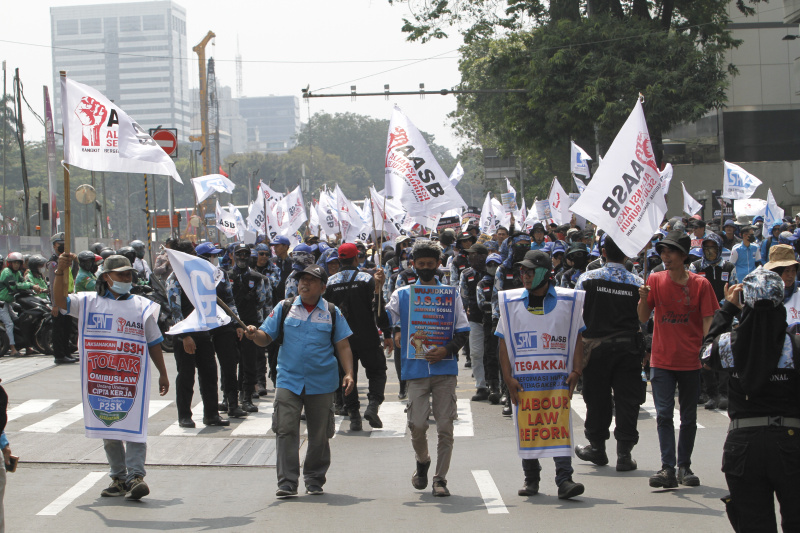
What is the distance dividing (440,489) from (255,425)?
4.01m

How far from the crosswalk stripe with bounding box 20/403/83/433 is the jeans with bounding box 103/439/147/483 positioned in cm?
308

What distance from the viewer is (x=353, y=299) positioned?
10.4 metres

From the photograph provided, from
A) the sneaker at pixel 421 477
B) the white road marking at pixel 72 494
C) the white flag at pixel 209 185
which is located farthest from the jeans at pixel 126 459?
the white flag at pixel 209 185

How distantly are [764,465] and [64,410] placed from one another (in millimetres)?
9015

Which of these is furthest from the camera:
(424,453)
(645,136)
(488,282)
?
(488,282)

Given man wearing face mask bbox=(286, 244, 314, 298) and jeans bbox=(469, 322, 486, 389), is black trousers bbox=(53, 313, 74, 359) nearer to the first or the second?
man wearing face mask bbox=(286, 244, 314, 298)

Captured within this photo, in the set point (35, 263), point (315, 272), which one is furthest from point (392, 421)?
point (35, 263)

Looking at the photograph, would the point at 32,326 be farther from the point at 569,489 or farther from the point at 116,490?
the point at 569,489

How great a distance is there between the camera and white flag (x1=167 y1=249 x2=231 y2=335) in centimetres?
855

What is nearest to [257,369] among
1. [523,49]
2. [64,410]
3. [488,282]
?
[64,410]

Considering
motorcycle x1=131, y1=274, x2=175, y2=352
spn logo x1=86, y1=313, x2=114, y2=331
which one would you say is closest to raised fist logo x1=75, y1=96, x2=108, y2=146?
spn logo x1=86, y1=313, x2=114, y2=331

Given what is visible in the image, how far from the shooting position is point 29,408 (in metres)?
11.8

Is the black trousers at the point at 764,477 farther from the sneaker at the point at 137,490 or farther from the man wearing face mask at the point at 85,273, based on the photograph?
the man wearing face mask at the point at 85,273

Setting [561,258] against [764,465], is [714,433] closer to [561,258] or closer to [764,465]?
[561,258]
